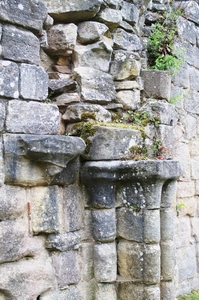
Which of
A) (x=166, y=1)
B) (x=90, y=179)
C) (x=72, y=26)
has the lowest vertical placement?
(x=90, y=179)

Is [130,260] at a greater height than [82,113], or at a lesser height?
lesser

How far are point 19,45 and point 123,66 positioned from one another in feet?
3.86

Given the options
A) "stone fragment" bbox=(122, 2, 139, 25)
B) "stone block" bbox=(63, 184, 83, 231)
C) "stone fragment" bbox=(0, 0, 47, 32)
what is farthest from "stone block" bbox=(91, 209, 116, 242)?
"stone fragment" bbox=(122, 2, 139, 25)

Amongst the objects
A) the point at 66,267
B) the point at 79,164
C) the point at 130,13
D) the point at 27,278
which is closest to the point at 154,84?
the point at 130,13

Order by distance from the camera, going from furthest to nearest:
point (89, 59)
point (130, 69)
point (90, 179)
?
point (130, 69)
point (89, 59)
point (90, 179)

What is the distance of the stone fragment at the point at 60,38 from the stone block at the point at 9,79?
615 mm

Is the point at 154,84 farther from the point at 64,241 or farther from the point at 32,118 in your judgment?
the point at 64,241

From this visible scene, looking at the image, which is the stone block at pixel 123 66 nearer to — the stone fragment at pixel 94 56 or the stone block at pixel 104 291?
the stone fragment at pixel 94 56

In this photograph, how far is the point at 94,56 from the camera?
3.59 meters

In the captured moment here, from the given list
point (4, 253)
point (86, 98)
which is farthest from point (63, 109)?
point (4, 253)

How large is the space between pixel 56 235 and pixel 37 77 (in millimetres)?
1252

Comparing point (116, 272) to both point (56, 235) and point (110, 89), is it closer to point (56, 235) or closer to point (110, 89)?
point (56, 235)

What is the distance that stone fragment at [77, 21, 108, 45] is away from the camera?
3553 millimetres

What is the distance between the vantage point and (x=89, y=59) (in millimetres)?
3547
